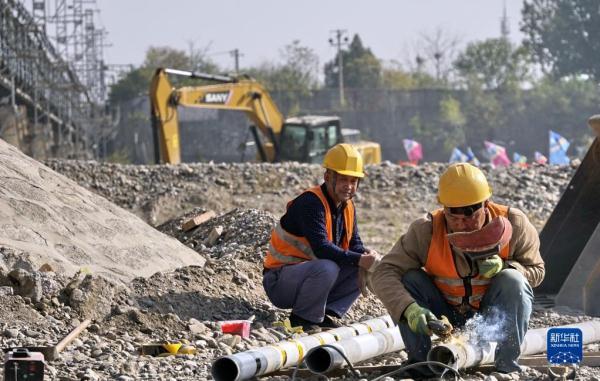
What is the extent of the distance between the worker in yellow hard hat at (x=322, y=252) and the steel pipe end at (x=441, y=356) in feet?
7.04

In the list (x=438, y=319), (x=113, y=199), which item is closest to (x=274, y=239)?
(x=438, y=319)

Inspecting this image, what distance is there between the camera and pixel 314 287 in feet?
27.4

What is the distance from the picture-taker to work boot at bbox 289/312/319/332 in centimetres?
843

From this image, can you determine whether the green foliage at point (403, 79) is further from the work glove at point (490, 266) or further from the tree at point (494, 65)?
the work glove at point (490, 266)

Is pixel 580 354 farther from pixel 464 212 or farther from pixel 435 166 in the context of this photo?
pixel 435 166

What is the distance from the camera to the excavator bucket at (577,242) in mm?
9359

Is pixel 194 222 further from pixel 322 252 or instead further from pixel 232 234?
pixel 322 252

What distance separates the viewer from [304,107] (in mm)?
64938

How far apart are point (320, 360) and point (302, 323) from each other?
2174 mm

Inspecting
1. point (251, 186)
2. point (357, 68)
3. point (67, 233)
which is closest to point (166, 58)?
point (357, 68)

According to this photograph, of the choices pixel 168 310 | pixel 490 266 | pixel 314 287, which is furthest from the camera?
pixel 168 310

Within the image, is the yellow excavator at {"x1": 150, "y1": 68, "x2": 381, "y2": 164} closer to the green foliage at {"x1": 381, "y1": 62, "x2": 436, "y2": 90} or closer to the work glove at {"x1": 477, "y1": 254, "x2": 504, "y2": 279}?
the work glove at {"x1": 477, "y1": 254, "x2": 504, "y2": 279}

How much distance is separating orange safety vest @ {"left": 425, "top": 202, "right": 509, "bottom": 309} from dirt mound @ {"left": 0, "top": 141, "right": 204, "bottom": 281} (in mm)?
3530

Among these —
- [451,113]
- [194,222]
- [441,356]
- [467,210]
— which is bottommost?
[451,113]
